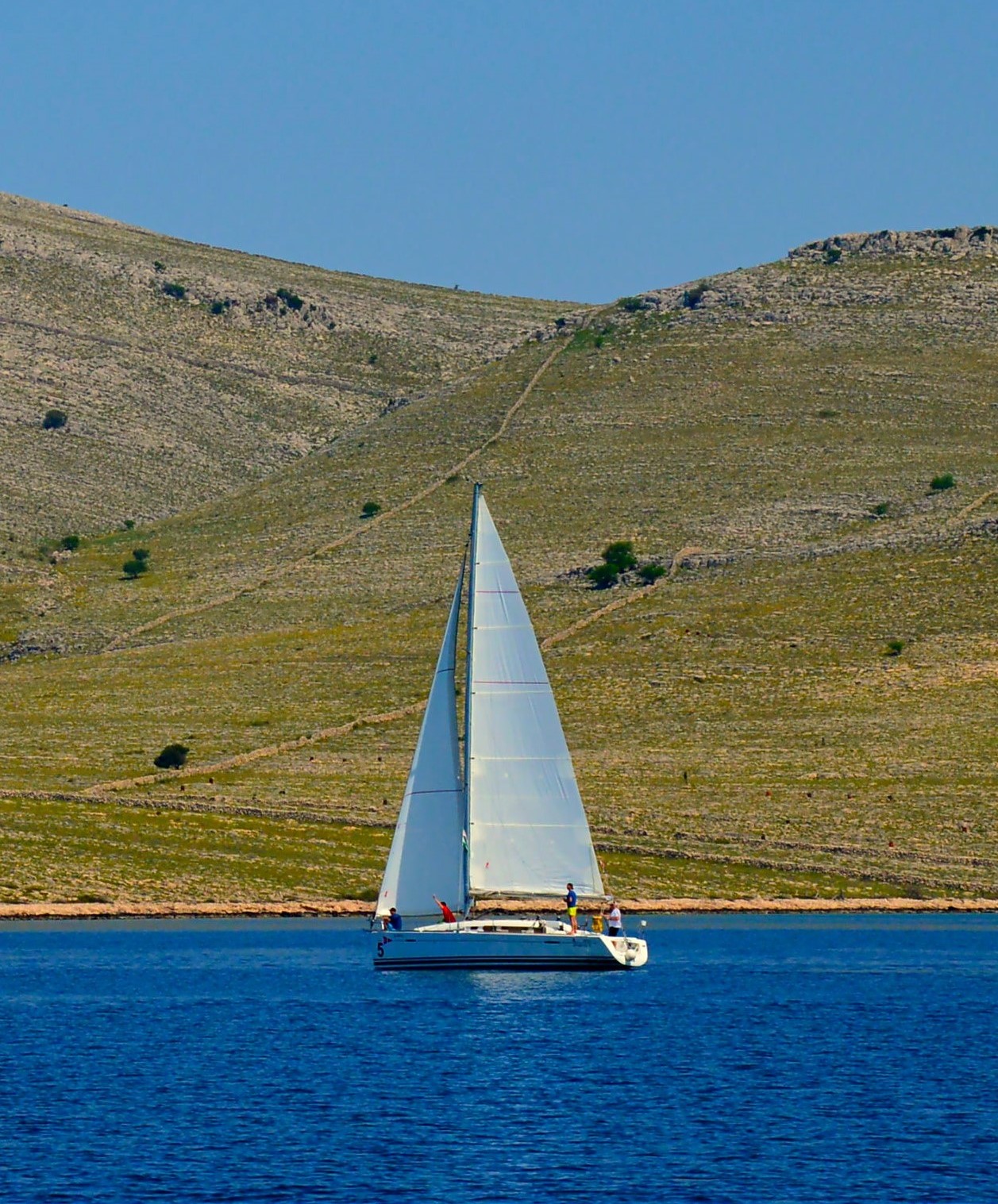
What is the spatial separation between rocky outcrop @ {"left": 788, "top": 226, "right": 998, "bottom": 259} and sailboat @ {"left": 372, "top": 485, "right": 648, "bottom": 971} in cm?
14266

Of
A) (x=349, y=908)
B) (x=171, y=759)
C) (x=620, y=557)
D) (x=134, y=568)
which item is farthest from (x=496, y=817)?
(x=134, y=568)

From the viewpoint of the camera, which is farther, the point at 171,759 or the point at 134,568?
the point at 134,568

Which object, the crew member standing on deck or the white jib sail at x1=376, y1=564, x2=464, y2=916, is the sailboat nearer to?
the white jib sail at x1=376, y1=564, x2=464, y2=916

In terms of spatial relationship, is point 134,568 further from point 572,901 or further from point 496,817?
point 572,901

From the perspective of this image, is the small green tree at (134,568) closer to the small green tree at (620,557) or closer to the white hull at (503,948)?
the small green tree at (620,557)

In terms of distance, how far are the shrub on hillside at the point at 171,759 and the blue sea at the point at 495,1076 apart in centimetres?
2822

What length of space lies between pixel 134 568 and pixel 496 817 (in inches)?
3753

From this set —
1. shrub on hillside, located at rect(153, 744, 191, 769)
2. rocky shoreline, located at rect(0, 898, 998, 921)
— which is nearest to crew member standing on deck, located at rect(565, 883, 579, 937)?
rocky shoreline, located at rect(0, 898, 998, 921)

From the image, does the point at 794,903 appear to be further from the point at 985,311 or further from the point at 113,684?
the point at 985,311

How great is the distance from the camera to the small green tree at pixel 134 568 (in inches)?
5728

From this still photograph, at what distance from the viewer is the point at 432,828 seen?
55.3 metres

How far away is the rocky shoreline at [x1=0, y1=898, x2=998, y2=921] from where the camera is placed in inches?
2803

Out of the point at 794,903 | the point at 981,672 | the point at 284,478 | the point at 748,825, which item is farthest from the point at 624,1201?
the point at 284,478

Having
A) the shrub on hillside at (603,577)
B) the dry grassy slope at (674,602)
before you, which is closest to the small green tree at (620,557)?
the shrub on hillside at (603,577)
